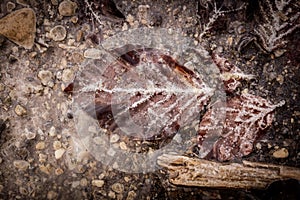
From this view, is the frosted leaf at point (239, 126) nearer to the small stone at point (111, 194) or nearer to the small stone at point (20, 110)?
the small stone at point (111, 194)

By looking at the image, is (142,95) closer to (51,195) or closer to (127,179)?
(127,179)

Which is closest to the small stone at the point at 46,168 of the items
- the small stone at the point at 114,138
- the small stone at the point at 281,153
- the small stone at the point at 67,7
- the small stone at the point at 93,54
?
the small stone at the point at 114,138

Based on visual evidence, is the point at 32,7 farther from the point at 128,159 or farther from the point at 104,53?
the point at 128,159

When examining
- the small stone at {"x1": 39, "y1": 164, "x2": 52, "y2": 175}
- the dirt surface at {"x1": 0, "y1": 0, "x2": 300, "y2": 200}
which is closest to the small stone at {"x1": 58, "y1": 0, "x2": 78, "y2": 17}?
the dirt surface at {"x1": 0, "y1": 0, "x2": 300, "y2": 200}

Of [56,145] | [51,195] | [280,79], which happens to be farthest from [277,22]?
[51,195]

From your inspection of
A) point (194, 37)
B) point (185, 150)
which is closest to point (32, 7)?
point (194, 37)


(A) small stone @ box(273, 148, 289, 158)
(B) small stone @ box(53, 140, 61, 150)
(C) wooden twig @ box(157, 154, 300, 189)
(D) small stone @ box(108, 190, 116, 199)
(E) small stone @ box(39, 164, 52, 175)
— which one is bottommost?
(D) small stone @ box(108, 190, 116, 199)

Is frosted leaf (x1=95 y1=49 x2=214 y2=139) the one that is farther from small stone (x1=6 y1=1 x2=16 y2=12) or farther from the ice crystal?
small stone (x1=6 y1=1 x2=16 y2=12)
